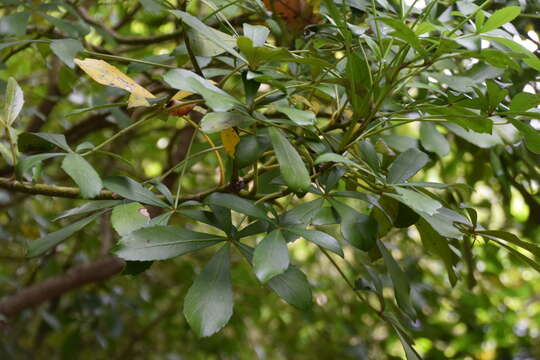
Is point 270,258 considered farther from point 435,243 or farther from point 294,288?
→ point 435,243

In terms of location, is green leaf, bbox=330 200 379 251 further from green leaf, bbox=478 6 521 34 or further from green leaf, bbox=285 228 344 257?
green leaf, bbox=478 6 521 34

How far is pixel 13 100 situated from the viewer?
22.4 inches

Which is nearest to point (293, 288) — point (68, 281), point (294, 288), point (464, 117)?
point (294, 288)

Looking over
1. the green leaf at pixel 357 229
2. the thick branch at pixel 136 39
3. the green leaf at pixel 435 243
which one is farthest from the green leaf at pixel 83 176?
the thick branch at pixel 136 39

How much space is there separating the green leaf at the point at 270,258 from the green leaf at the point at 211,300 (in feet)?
0.18

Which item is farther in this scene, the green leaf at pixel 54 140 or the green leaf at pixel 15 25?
the green leaf at pixel 15 25

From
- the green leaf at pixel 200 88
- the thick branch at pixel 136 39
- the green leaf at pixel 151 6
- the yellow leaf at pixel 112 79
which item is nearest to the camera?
the green leaf at pixel 200 88

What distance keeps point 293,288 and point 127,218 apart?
158mm

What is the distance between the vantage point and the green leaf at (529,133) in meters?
0.54

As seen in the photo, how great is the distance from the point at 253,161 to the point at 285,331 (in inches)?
51.1

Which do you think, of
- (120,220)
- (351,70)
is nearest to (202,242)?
(120,220)

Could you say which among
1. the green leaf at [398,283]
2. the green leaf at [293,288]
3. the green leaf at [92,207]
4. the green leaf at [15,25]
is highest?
the green leaf at [15,25]

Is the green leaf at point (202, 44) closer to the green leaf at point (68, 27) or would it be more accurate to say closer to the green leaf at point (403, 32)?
the green leaf at point (403, 32)

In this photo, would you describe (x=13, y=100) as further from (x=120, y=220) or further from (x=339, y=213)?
(x=339, y=213)
